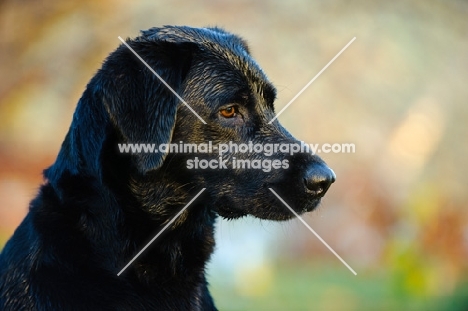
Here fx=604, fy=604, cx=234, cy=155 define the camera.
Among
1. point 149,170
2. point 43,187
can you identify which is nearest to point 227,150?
point 149,170

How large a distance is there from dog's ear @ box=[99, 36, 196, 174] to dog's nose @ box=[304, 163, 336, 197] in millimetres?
711

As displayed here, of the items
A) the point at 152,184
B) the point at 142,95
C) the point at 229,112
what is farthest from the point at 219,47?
the point at 152,184

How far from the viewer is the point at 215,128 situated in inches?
118

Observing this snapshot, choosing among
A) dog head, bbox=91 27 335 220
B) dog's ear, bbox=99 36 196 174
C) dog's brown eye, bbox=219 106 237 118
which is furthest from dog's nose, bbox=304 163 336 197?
dog's ear, bbox=99 36 196 174

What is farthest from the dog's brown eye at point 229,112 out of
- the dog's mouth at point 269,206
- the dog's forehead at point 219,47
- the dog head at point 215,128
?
the dog's mouth at point 269,206

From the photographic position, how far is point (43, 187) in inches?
115

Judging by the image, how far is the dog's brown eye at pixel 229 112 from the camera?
9.93ft

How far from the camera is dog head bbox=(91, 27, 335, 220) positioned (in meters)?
2.88

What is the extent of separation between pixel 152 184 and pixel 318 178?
808 mm

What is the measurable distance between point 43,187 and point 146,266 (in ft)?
2.11

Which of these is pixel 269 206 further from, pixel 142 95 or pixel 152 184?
pixel 142 95

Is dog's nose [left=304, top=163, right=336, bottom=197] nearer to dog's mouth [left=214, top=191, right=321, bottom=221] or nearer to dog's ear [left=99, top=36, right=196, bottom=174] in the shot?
dog's mouth [left=214, top=191, right=321, bottom=221]

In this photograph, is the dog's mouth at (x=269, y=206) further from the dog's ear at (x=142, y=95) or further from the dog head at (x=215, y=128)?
the dog's ear at (x=142, y=95)

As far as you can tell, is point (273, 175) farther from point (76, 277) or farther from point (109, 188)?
point (76, 277)
